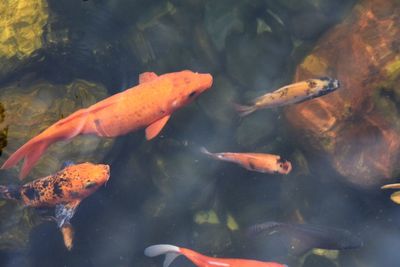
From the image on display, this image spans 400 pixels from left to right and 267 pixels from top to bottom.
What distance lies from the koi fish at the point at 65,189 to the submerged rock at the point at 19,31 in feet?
5.70

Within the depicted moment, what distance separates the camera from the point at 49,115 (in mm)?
4855

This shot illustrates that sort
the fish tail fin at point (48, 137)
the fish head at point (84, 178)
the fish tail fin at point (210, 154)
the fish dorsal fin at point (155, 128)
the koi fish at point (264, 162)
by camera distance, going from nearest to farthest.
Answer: the fish tail fin at point (48, 137) < the fish dorsal fin at point (155, 128) < the fish head at point (84, 178) < the koi fish at point (264, 162) < the fish tail fin at point (210, 154)

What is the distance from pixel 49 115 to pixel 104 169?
1.21 metres

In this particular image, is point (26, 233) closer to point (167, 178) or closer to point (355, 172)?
point (167, 178)

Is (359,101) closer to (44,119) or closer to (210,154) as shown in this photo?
(210,154)

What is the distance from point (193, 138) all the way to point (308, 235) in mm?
2187

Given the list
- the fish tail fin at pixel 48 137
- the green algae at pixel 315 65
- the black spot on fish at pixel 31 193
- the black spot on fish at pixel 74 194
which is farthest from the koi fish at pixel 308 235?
the black spot on fish at pixel 31 193

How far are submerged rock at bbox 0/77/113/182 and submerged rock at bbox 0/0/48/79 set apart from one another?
0.36 metres

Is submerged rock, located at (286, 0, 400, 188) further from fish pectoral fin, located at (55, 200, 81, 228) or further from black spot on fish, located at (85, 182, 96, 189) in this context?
fish pectoral fin, located at (55, 200, 81, 228)

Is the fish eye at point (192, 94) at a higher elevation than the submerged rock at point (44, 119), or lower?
higher

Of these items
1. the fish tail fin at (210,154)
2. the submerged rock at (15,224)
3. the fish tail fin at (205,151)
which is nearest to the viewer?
the fish tail fin at (210,154)

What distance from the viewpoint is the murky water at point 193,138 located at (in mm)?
4852

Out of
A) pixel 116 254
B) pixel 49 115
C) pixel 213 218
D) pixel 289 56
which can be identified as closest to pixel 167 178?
pixel 213 218

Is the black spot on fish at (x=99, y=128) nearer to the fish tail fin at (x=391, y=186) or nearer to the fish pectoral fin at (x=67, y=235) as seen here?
the fish pectoral fin at (x=67, y=235)
